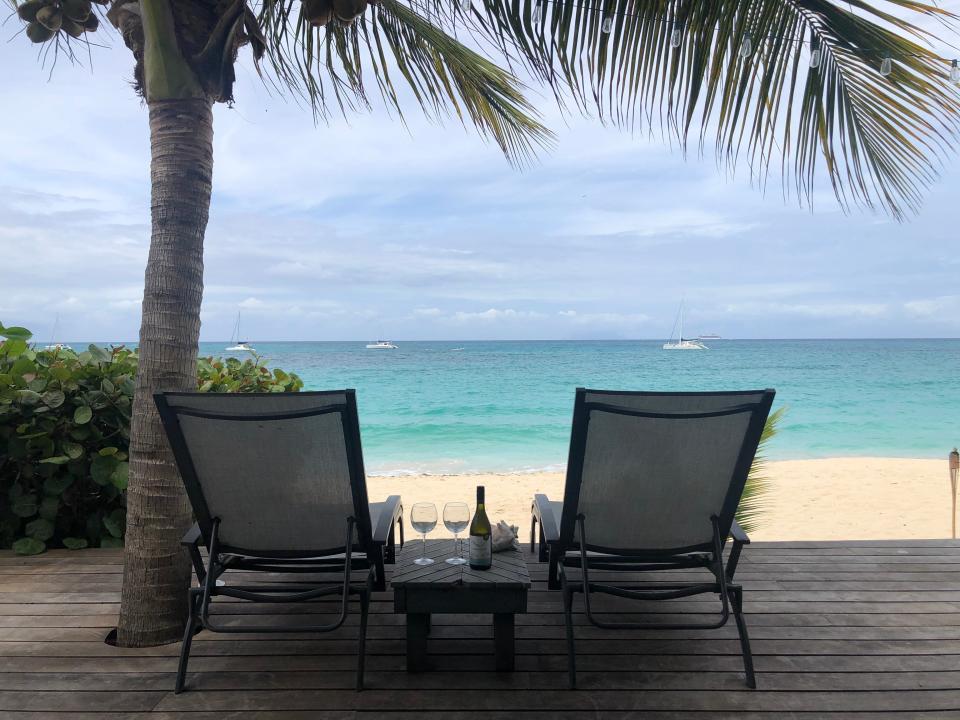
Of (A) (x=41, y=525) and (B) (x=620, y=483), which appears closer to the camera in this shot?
(B) (x=620, y=483)

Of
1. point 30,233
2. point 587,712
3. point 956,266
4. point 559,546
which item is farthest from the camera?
point 956,266

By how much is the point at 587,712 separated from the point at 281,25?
3.08 m

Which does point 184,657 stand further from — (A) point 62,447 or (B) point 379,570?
(A) point 62,447

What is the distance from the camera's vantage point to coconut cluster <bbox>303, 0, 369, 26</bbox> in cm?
247

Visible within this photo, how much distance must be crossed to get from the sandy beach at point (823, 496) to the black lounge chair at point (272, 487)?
10.9 feet

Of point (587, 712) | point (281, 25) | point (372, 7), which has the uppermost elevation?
point (372, 7)

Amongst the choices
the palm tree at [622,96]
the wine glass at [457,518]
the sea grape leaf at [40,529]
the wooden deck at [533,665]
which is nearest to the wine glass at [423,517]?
the wine glass at [457,518]

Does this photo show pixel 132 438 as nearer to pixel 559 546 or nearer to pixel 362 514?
pixel 362 514

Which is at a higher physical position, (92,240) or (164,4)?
(92,240)

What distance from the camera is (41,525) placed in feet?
11.4

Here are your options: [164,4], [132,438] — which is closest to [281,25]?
[164,4]

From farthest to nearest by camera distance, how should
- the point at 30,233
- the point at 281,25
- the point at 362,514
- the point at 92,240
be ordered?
the point at 92,240
the point at 30,233
the point at 281,25
the point at 362,514

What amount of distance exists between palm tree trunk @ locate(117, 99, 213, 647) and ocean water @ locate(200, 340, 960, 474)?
422cm

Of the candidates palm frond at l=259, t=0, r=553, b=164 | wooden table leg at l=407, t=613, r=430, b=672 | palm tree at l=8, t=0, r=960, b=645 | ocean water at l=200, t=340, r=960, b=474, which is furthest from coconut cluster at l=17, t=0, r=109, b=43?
ocean water at l=200, t=340, r=960, b=474
